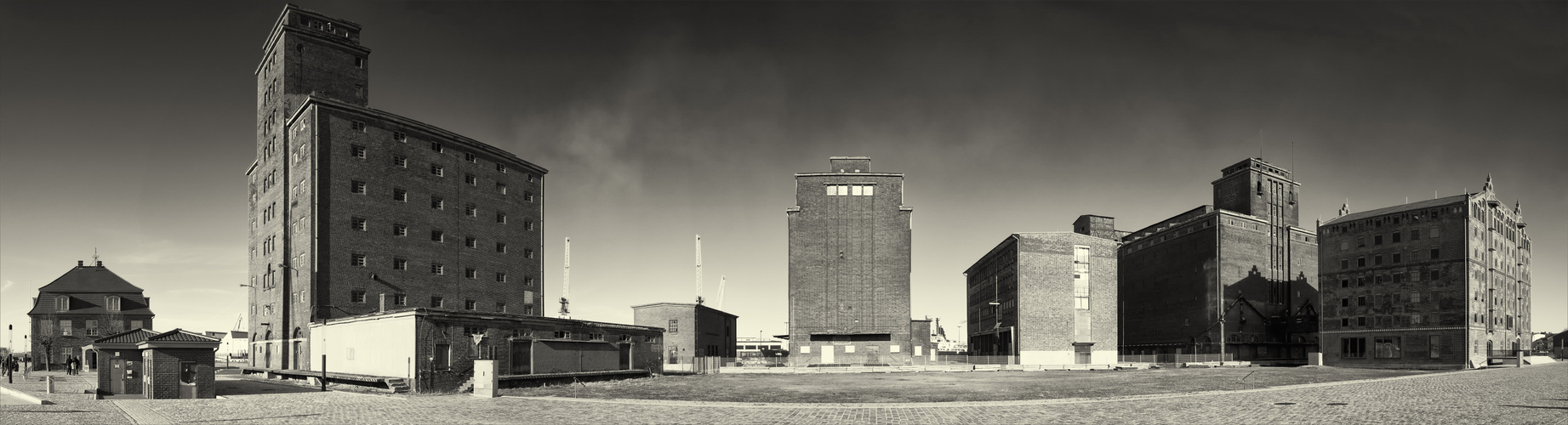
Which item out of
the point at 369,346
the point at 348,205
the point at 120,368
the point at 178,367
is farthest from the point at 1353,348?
the point at 120,368

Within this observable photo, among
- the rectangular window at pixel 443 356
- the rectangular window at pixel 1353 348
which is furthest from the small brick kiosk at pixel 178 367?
the rectangular window at pixel 1353 348

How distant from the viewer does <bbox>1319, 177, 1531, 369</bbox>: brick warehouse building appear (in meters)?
75.4

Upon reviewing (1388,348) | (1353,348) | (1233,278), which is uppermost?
(1233,278)

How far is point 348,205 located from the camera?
5584cm

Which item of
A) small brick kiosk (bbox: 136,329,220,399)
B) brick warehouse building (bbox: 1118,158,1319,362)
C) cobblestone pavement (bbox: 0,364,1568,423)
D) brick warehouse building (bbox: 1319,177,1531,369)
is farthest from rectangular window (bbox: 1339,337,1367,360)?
small brick kiosk (bbox: 136,329,220,399)

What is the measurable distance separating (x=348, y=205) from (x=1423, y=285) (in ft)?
270

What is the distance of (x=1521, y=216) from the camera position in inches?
3676

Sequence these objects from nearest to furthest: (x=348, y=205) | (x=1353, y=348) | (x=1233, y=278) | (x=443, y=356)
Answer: (x=443, y=356)
(x=348, y=205)
(x=1353, y=348)
(x=1233, y=278)

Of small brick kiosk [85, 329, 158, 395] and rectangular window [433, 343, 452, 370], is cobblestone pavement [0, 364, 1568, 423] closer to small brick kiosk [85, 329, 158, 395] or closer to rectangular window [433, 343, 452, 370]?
small brick kiosk [85, 329, 158, 395]

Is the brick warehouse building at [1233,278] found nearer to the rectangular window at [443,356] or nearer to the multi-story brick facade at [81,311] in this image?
the rectangular window at [443,356]

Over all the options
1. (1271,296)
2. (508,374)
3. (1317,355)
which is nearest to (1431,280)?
(1317,355)

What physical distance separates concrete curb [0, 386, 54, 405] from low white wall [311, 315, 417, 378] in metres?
10.1

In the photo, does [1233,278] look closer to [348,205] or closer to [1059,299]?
[1059,299]

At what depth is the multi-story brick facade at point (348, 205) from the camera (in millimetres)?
54688
